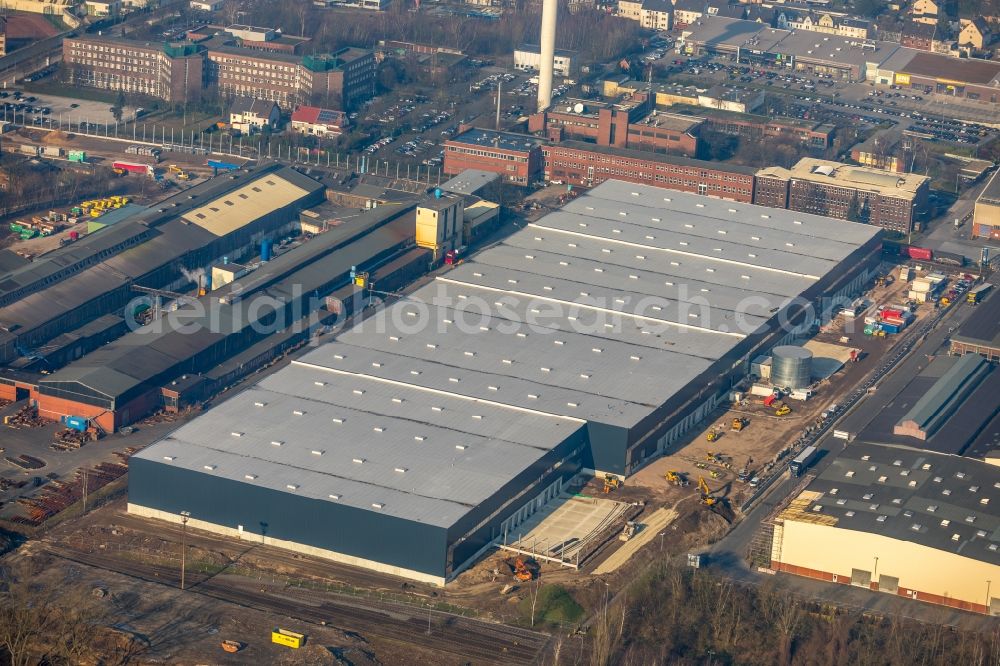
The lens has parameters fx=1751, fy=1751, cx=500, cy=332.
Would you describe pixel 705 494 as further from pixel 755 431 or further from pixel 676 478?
pixel 755 431

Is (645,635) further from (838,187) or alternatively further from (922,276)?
(838,187)

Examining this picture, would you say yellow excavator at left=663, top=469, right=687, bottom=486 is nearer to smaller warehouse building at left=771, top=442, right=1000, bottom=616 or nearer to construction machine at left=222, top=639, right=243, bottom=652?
smaller warehouse building at left=771, top=442, right=1000, bottom=616

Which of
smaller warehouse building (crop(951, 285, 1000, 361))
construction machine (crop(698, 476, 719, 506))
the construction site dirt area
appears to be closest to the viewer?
construction machine (crop(698, 476, 719, 506))

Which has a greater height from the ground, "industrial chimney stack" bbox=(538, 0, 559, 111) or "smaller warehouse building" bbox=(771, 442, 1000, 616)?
"industrial chimney stack" bbox=(538, 0, 559, 111)

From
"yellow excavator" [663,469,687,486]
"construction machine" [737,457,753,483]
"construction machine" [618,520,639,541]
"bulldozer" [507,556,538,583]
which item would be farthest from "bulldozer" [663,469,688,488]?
"bulldozer" [507,556,538,583]

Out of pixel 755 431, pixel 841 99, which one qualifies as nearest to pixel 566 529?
pixel 755 431

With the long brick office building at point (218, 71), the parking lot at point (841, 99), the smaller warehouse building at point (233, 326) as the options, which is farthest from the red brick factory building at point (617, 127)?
the smaller warehouse building at point (233, 326)
